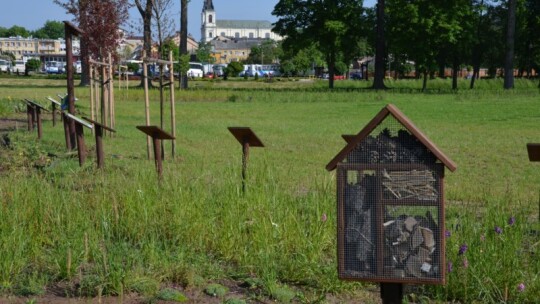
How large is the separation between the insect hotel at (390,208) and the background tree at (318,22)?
53.0 metres

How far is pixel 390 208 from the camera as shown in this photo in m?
3.73

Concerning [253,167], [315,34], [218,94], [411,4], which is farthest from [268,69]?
[253,167]

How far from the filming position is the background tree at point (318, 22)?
57.0 m

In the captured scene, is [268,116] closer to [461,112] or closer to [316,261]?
[461,112]

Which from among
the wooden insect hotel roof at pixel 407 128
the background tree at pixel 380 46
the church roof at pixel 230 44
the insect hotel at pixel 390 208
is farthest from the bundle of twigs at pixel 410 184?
the church roof at pixel 230 44

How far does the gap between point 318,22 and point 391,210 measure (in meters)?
55.0

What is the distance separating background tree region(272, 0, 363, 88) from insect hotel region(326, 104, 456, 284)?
53.0m

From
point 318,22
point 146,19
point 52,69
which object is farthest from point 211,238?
point 52,69

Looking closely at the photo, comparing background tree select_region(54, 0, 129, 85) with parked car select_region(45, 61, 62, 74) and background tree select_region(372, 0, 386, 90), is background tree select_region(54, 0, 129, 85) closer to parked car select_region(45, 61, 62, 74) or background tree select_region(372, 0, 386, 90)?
background tree select_region(372, 0, 386, 90)

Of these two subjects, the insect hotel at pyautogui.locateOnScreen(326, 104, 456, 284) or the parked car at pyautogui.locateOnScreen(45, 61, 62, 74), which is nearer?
the insect hotel at pyautogui.locateOnScreen(326, 104, 456, 284)

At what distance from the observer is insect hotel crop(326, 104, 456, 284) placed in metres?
3.62

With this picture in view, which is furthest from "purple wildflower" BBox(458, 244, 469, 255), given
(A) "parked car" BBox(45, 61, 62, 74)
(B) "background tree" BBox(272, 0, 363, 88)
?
(A) "parked car" BBox(45, 61, 62, 74)

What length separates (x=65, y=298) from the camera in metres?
5.03

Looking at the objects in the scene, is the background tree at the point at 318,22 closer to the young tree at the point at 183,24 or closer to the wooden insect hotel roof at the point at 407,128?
the young tree at the point at 183,24
